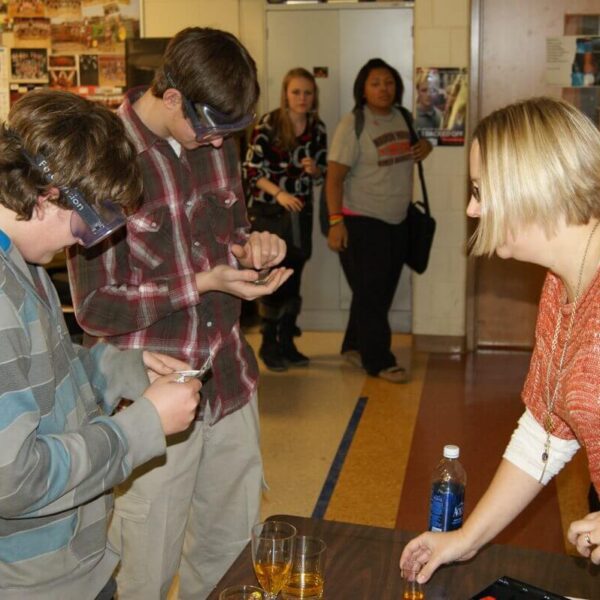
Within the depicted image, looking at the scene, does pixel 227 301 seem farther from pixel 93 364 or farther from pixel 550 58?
pixel 550 58

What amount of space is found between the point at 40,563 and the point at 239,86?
1.12 meters

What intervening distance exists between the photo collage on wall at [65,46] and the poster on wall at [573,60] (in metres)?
2.95

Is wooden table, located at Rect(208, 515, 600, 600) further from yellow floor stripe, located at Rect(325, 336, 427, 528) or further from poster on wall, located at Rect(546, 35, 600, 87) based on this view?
poster on wall, located at Rect(546, 35, 600, 87)

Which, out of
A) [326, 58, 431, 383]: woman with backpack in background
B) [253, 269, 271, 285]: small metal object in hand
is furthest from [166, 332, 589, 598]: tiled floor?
[253, 269, 271, 285]: small metal object in hand

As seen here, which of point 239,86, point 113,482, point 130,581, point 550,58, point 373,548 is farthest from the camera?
point 550,58

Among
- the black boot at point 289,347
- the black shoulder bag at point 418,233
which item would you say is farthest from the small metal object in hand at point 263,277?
the black boot at point 289,347

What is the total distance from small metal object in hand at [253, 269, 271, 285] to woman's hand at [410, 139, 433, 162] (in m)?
3.23

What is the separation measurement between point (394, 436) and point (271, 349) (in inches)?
52.4

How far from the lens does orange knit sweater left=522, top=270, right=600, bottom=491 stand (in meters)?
1.52

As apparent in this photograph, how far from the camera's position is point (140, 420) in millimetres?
1558

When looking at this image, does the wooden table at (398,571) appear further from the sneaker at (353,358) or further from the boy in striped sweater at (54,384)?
the sneaker at (353,358)

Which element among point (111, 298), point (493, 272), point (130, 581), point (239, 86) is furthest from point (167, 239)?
point (493, 272)

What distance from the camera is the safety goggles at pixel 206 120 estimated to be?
206cm

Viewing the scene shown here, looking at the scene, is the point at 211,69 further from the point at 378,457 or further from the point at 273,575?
the point at 378,457
